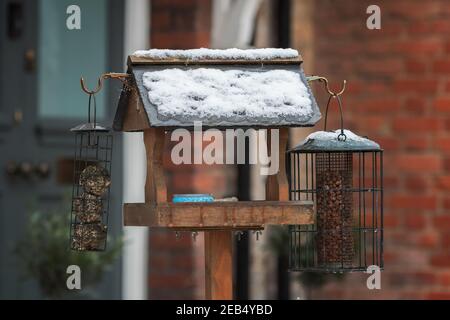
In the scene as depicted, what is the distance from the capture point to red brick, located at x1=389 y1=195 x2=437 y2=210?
27.6 feet

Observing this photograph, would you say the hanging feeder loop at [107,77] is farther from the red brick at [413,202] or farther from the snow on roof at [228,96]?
the red brick at [413,202]

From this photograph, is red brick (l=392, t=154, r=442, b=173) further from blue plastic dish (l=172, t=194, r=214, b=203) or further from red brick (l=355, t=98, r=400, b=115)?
blue plastic dish (l=172, t=194, r=214, b=203)

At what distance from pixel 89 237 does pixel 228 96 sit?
722 mm

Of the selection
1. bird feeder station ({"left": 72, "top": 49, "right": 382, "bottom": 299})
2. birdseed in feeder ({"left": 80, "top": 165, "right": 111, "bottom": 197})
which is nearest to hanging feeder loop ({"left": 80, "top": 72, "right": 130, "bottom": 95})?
bird feeder station ({"left": 72, "top": 49, "right": 382, "bottom": 299})

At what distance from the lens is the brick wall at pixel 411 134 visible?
841cm

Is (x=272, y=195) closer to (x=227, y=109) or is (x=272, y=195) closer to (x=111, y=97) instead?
(x=227, y=109)

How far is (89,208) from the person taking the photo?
5.02m

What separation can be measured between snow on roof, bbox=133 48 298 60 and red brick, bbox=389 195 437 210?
3589mm

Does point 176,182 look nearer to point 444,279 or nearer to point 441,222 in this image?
point 441,222

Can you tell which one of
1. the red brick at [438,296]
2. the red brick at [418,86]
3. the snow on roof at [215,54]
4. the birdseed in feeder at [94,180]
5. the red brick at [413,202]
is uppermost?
the red brick at [418,86]

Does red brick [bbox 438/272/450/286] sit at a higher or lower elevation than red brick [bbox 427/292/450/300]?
higher

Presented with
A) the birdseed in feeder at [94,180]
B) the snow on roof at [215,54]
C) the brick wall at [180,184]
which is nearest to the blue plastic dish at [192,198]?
the birdseed in feeder at [94,180]

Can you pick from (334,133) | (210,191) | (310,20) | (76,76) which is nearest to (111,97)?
(76,76)

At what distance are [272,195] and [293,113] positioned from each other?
32cm
